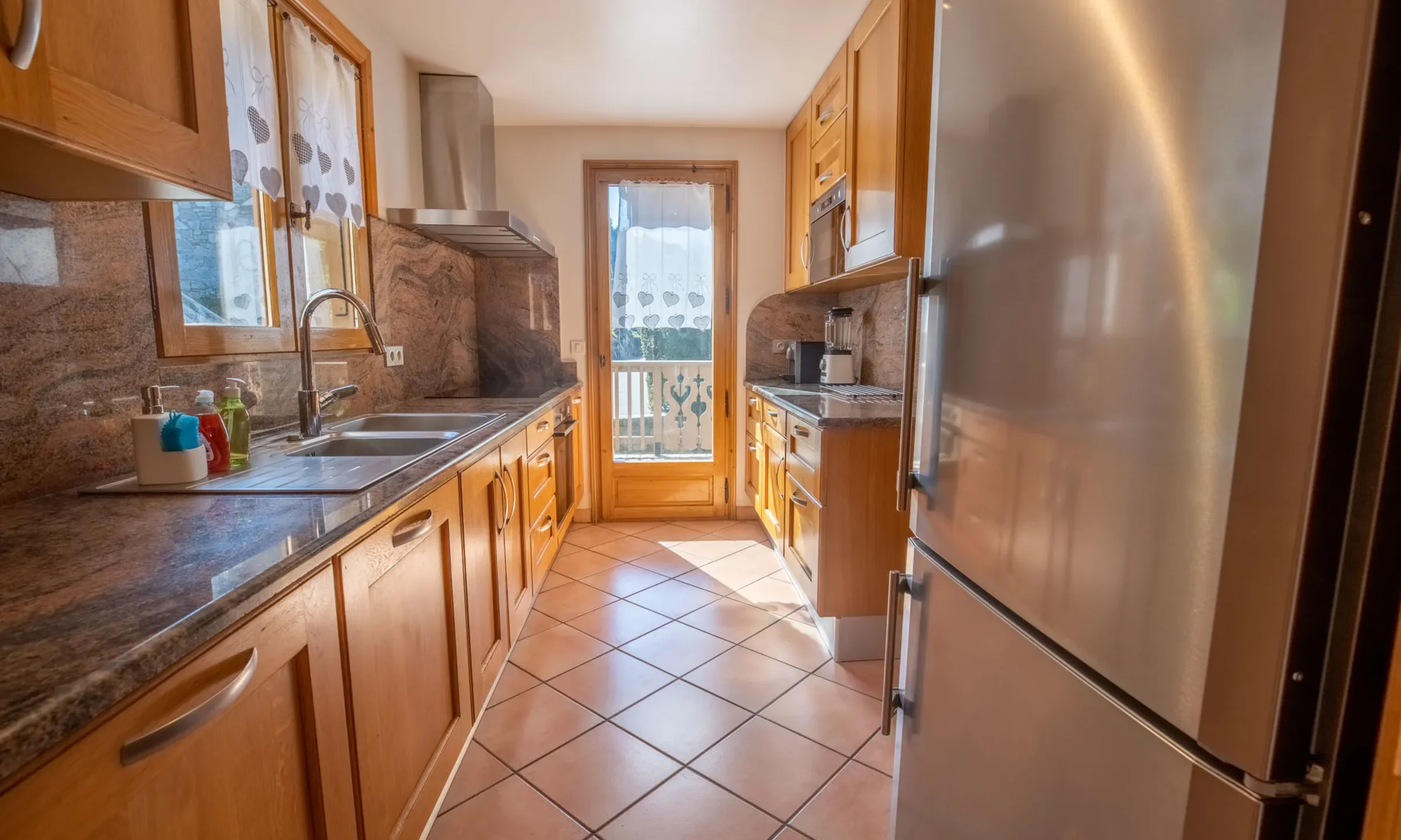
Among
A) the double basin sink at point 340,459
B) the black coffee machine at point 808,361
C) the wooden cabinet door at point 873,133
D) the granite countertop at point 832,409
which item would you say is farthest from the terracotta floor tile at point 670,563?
the wooden cabinet door at point 873,133

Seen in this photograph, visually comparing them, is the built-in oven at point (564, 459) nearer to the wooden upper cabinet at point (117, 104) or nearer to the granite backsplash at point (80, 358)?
the granite backsplash at point (80, 358)

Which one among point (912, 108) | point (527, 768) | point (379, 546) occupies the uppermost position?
point (912, 108)

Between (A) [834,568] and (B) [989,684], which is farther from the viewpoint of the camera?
(A) [834,568]

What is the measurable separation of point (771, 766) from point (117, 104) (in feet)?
6.12

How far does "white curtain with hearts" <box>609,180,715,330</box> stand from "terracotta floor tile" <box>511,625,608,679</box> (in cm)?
192

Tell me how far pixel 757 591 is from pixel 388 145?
246 cm

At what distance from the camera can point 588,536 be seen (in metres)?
3.46

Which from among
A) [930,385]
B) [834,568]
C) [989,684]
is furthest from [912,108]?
[989,684]

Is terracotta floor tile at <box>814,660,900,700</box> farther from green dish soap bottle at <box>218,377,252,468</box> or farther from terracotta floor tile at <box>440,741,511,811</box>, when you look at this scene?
green dish soap bottle at <box>218,377,252,468</box>

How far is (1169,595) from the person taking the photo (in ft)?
1.90

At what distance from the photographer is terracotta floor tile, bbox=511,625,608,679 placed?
6.84 ft

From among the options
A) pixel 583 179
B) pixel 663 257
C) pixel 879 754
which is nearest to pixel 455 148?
pixel 583 179

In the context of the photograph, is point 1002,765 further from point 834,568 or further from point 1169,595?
point 834,568

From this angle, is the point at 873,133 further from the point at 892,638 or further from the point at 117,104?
the point at 117,104
